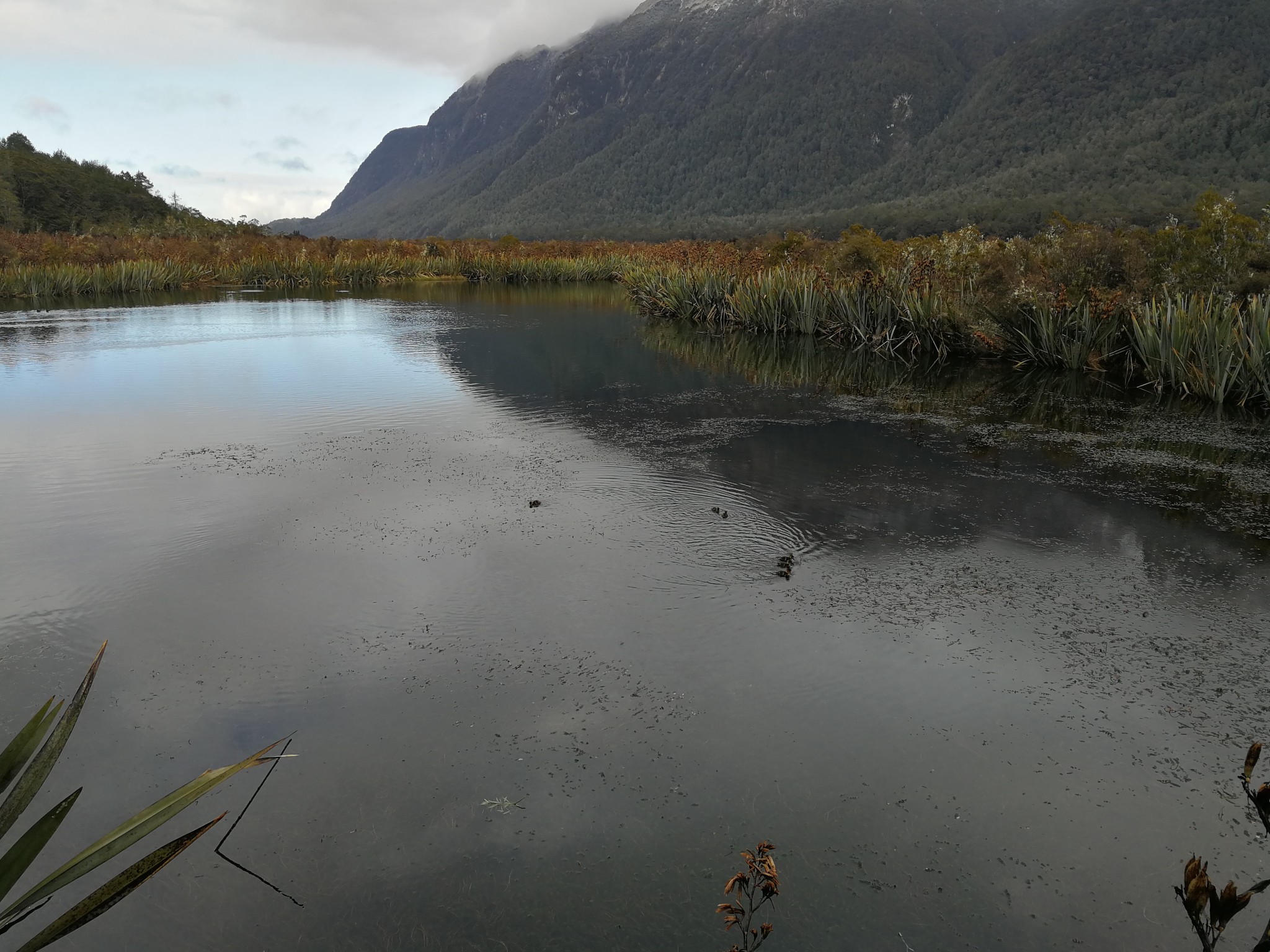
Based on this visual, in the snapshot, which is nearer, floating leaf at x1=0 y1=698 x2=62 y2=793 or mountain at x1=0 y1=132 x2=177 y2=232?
floating leaf at x1=0 y1=698 x2=62 y2=793

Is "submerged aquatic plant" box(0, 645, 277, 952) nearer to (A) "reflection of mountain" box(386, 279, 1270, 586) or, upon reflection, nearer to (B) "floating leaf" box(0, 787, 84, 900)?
(B) "floating leaf" box(0, 787, 84, 900)

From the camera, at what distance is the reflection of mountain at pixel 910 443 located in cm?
548

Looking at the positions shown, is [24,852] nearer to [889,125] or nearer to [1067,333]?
[1067,333]

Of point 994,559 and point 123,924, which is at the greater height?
point 994,559

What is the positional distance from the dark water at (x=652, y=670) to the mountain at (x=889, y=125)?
60468 millimetres

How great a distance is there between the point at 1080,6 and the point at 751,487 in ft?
557

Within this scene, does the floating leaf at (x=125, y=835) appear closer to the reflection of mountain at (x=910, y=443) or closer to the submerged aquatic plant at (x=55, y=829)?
the submerged aquatic plant at (x=55, y=829)

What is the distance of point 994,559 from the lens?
15.9 ft

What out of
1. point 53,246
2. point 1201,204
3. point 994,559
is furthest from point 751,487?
point 53,246

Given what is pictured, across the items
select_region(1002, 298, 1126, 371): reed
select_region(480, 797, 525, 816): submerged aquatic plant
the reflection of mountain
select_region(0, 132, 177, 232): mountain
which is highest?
select_region(0, 132, 177, 232): mountain

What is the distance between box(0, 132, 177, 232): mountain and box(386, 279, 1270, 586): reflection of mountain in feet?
130

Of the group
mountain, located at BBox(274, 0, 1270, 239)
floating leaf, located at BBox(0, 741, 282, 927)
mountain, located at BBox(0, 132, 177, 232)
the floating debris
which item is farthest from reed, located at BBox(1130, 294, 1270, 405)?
mountain, located at BBox(274, 0, 1270, 239)

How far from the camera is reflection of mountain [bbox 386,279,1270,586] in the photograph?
5.48 meters

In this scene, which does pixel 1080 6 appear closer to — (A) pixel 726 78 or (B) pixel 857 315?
(A) pixel 726 78
